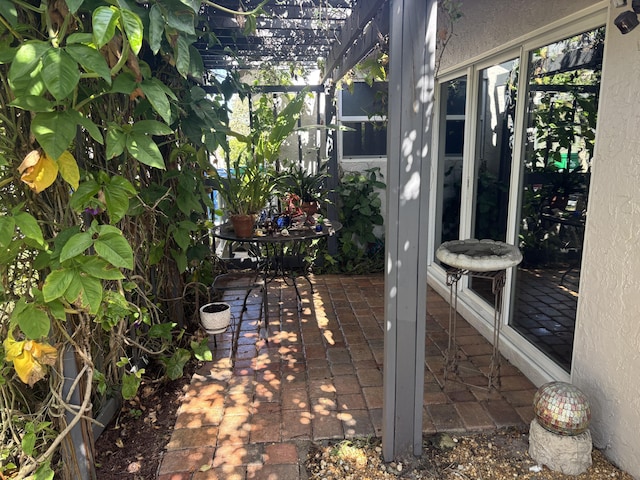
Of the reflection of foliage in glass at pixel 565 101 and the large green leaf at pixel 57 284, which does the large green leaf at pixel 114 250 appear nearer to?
the large green leaf at pixel 57 284

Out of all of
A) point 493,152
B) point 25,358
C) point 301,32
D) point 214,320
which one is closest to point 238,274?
point 214,320

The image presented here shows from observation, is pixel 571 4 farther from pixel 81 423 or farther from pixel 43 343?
pixel 81 423

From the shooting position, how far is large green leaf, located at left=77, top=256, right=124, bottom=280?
59.0 inches

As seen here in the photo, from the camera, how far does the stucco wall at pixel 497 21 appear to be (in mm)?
2469

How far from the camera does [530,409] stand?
2504 millimetres

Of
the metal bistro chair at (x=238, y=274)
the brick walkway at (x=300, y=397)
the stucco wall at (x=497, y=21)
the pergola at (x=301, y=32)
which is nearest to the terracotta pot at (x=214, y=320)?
the brick walkway at (x=300, y=397)

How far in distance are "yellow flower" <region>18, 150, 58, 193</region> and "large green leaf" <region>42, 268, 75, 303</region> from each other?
10.6 inches

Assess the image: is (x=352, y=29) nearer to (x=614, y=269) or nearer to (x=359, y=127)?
(x=614, y=269)

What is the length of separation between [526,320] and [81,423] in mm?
2602

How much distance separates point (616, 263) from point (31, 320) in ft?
7.65

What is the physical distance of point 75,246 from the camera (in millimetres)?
1424

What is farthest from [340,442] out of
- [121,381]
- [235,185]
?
[235,185]

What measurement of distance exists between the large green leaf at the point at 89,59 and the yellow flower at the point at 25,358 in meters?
0.96

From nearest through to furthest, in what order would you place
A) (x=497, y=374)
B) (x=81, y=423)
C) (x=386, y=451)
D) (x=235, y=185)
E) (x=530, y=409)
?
(x=81, y=423) < (x=386, y=451) < (x=530, y=409) < (x=497, y=374) < (x=235, y=185)
